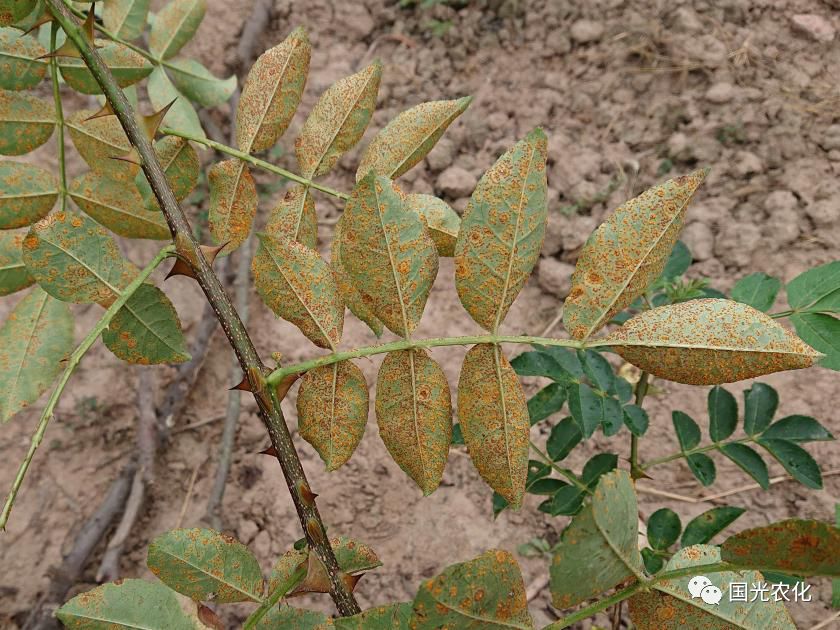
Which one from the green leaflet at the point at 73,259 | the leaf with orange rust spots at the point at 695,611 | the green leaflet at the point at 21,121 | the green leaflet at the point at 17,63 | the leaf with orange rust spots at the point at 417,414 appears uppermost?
the green leaflet at the point at 17,63

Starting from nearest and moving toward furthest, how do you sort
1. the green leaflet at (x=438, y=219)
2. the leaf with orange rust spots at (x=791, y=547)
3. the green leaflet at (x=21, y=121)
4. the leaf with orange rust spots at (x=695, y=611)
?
the leaf with orange rust spots at (x=791, y=547) → the leaf with orange rust spots at (x=695, y=611) → the green leaflet at (x=438, y=219) → the green leaflet at (x=21, y=121)

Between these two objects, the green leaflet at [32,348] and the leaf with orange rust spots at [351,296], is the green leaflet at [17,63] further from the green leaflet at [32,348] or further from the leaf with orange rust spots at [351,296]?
the leaf with orange rust spots at [351,296]

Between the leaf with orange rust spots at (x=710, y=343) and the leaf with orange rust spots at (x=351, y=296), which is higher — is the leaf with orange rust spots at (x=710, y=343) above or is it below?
below

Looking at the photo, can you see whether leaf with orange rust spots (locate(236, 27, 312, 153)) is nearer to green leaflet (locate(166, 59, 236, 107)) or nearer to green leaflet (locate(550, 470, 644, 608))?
green leaflet (locate(166, 59, 236, 107))

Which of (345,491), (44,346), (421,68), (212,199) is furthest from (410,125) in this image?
(421,68)

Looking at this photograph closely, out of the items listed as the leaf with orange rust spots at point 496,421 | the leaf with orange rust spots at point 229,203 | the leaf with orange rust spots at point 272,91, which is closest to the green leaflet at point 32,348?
the leaf with orange rust spots at point 229,203

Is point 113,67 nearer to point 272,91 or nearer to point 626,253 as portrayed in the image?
point 272,91
